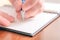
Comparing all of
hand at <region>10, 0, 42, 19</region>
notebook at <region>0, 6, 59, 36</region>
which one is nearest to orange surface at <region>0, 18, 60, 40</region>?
notebook at <region>0, 6, 59, 36</region>

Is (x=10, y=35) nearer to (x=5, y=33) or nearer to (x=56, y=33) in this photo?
(x=5, y=33)

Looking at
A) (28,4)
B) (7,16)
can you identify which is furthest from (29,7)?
(7,16)

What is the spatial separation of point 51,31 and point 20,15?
0.63 feet

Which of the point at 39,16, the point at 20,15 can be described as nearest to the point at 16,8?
the point at 20,15

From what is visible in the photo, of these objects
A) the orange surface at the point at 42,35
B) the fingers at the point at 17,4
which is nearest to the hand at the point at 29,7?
the fingers at the point at 17,4

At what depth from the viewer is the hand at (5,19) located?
25.6 inches

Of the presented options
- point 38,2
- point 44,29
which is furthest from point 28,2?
point 44,29

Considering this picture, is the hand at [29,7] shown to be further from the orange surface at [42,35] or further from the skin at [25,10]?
the orange surface at [42,35]

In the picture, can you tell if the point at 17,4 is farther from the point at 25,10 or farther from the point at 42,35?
the point at 42,35

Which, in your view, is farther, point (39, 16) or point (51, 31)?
point (39, 16)

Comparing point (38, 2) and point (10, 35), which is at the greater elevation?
point (38, 2)

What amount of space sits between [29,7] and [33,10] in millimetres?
31

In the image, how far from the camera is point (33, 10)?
2.36 feet

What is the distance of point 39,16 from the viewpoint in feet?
2.54
